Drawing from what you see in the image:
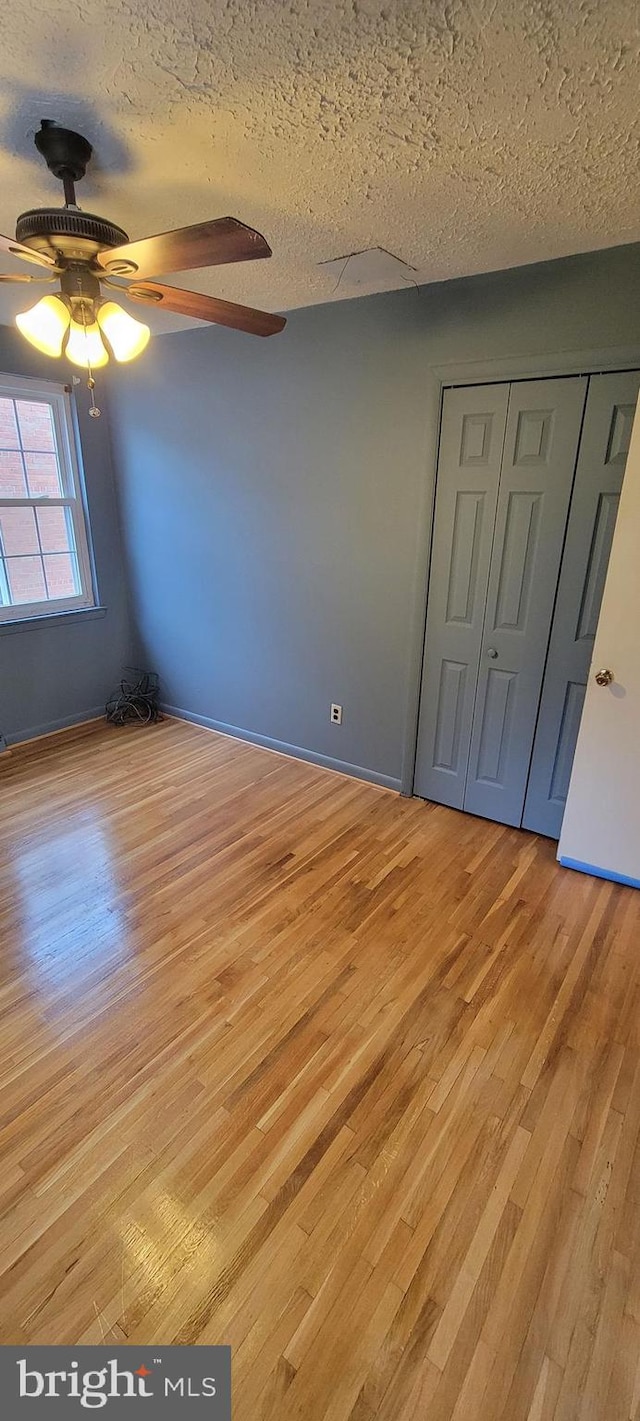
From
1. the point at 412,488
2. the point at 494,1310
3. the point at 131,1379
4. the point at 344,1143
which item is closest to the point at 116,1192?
the point at 131,1379

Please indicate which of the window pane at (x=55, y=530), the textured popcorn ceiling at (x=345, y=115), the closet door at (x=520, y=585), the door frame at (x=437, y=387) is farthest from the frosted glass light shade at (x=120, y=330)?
the window pane at (x=55, y=530)

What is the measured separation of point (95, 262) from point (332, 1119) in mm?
2351

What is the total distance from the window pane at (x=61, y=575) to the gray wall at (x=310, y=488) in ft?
1.39

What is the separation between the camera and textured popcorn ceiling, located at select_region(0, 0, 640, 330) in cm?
116

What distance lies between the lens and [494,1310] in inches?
46.2

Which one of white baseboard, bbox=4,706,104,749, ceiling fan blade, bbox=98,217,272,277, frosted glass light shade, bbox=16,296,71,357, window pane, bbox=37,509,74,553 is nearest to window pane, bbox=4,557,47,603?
window pane, bbox=37,509,74,553

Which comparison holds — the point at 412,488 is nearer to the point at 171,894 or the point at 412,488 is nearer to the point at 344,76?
the point at 344,76

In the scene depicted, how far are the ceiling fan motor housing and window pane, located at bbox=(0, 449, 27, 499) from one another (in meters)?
2.34

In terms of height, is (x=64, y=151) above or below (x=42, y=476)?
above

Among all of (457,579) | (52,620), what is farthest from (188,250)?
(52,620)

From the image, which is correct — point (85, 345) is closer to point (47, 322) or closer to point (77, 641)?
point (47, 322)

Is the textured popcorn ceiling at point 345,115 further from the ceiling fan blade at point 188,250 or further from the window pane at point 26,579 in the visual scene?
the window pane at point 26,579

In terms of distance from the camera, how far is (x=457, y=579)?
110 inches

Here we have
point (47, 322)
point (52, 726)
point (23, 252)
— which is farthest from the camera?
point (52, 726)
